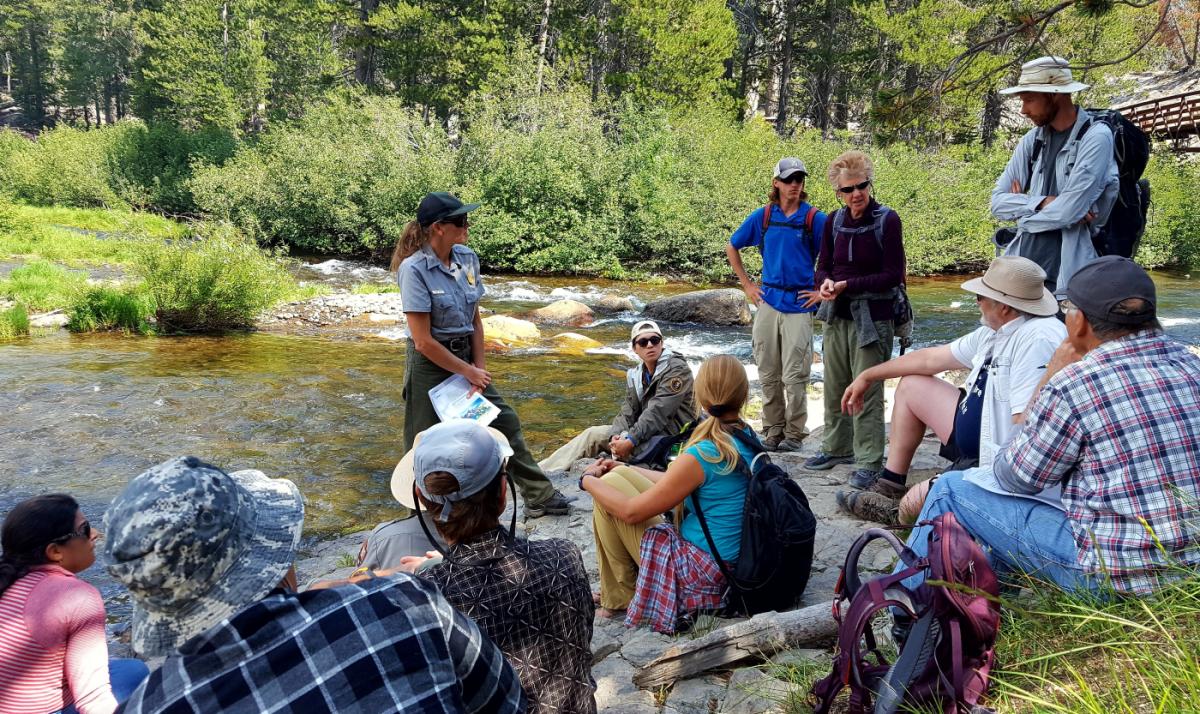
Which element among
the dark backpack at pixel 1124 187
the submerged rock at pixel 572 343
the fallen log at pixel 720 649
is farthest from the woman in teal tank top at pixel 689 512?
the submerged rock at pixel 572 343

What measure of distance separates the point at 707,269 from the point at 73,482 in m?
16.6

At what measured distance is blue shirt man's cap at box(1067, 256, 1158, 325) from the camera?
8.63 ft

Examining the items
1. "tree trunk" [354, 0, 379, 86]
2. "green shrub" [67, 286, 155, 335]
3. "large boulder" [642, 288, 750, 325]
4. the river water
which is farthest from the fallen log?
Result: "tree trunk" [354, 0, 379, 86]

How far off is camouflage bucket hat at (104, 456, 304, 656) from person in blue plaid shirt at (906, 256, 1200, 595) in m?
2.03

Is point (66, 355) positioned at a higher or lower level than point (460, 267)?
lower

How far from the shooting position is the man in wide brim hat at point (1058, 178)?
13.9ft

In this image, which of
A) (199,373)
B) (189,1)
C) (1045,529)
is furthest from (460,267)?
(189,1)

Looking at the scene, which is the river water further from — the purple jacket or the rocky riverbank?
the purple jacket

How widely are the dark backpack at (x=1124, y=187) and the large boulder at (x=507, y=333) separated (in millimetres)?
9620

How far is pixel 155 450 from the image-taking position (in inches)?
323

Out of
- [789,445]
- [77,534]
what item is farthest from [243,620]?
[789,445]

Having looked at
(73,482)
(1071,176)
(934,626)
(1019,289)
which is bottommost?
(73,482)

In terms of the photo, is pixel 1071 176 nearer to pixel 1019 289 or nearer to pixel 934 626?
pixel 1019 289

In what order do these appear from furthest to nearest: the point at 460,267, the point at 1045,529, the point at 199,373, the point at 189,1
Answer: the point at 189,1
the point at 199,373
the point at 460,267
the point at 1045,529
